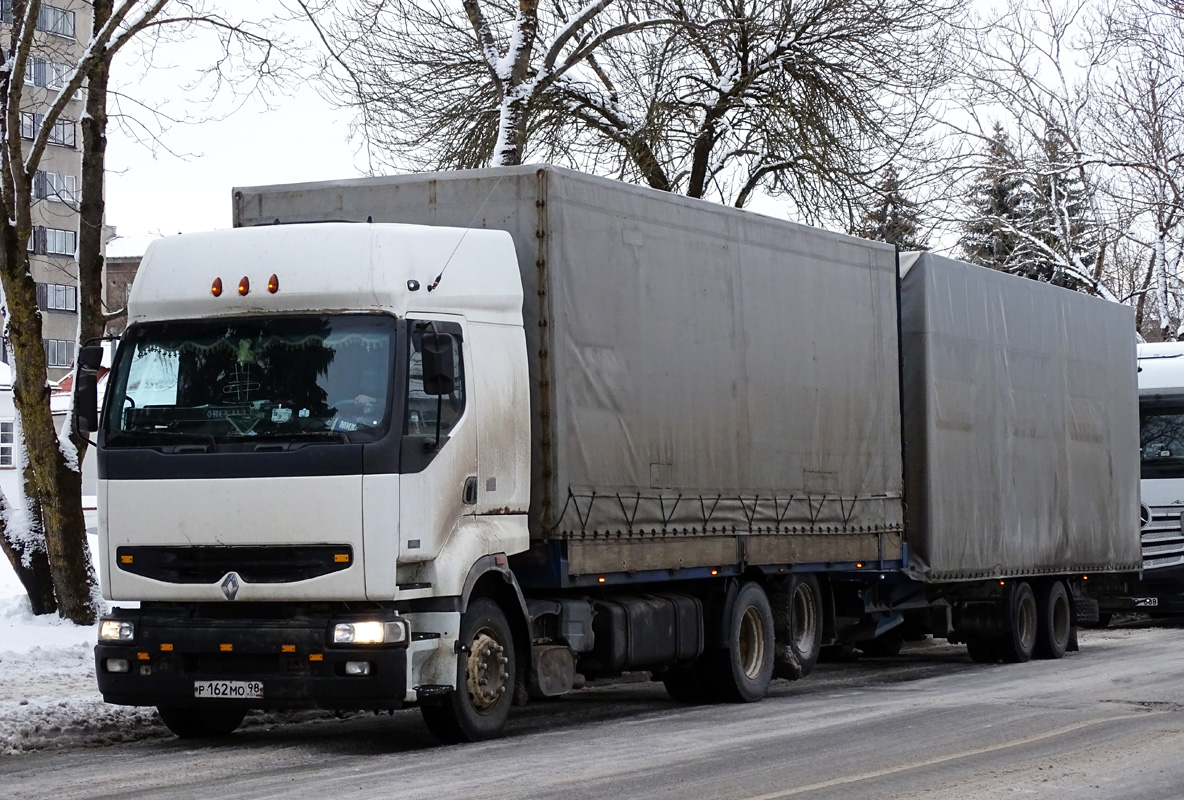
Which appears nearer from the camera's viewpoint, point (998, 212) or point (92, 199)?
point (92, 199)

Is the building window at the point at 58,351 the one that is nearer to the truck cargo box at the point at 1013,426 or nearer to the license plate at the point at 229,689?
the truck cargo box at the point at 1013,426

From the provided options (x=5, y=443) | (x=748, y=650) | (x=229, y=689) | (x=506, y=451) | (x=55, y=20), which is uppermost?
(x=55, y=20)

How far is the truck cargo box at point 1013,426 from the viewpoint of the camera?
52.3 ft

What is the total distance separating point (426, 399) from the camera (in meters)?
10.3

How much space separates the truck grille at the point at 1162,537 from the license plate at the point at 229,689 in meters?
15.6

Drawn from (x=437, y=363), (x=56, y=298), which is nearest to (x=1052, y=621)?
(x=437, y=363)

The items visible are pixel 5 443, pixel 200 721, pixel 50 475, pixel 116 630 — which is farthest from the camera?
pixel 5 443

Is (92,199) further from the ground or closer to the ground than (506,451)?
further from the ground

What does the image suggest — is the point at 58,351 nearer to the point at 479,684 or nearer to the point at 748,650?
the point at 748,650

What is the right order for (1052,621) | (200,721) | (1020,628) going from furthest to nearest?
(1052,621)
(1020,628)
(200,721)

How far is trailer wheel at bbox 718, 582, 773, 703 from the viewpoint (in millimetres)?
13555

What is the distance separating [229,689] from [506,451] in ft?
7.55

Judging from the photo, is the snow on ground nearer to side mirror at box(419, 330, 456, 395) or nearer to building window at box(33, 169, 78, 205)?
side mirror at box(419, 330, 456, 395)

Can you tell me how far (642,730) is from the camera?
38.1 feet
